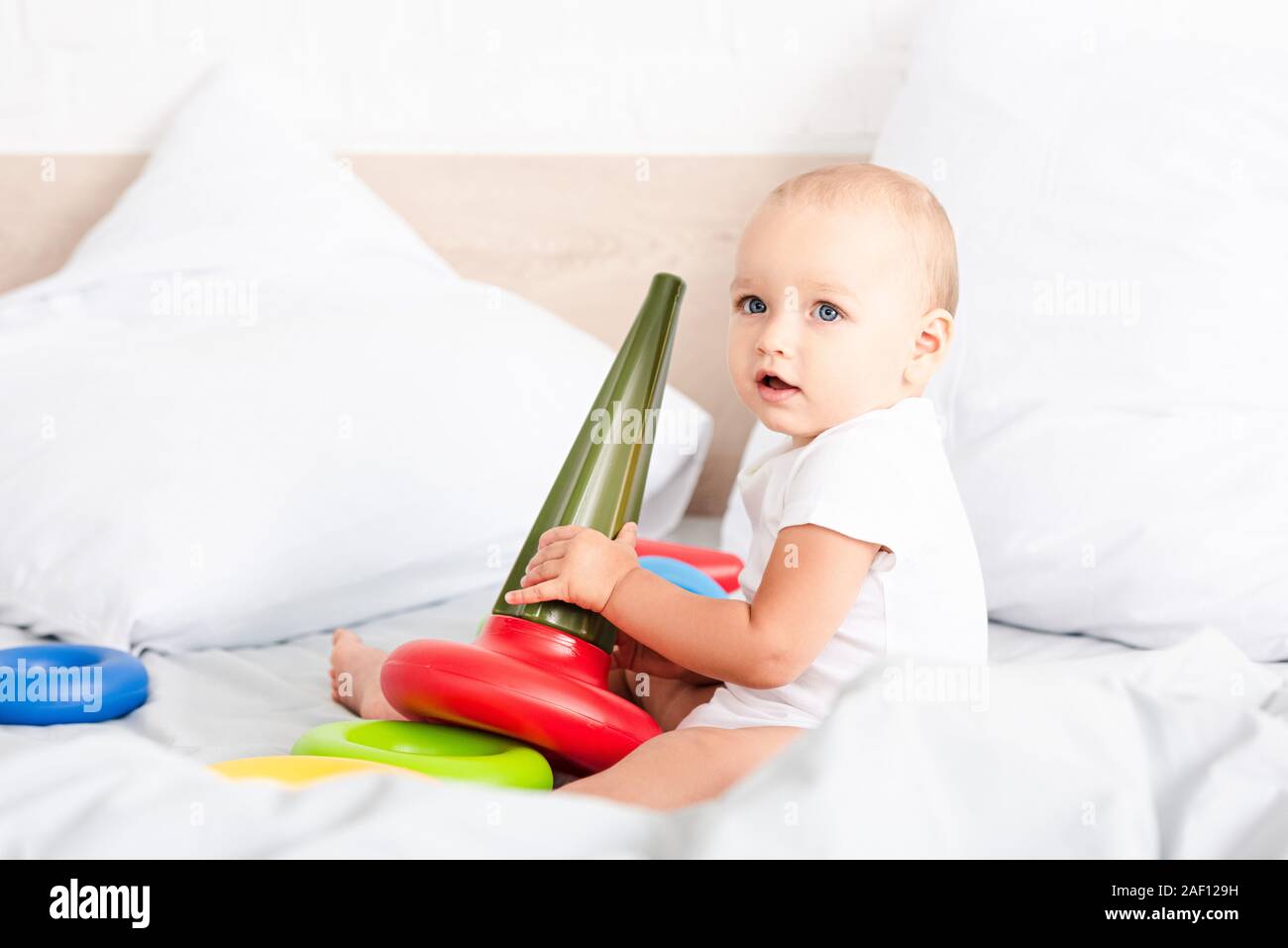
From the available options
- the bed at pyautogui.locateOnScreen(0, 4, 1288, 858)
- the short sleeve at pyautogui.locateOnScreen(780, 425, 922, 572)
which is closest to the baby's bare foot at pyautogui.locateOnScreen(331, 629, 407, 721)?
the bed at pyautogui.locateOnScreen(0, 4, 1288, 858)

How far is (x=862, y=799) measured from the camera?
0.45 metres

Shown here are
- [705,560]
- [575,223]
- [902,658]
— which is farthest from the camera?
[575,223]

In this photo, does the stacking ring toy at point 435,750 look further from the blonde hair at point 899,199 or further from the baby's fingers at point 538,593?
the blonde hair at point 899,199

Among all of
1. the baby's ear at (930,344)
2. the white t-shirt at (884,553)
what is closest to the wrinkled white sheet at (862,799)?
the white t-shirt at (884,553)

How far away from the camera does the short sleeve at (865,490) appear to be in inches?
30.6

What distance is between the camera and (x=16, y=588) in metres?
1.06

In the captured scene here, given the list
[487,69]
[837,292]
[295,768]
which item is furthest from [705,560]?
[487,69]

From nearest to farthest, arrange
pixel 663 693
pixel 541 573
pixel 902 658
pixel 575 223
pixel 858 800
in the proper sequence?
pixel 858 800, pixel 902 658, pixel 541 573, pixel 663 693, pixel 575 223

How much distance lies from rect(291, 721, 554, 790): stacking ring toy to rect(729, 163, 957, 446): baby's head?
28 cm

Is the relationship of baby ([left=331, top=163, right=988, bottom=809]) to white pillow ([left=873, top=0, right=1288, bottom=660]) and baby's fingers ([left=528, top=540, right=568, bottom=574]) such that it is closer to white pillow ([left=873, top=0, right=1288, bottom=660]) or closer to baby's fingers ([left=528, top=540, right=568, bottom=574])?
baby's fingers ([left=528, top=540, right=568, bottom=574])

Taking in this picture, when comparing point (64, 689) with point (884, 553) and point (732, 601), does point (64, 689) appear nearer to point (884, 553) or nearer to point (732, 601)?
point (732, 601)

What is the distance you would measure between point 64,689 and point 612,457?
43 cm

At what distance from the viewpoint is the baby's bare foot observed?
910mm

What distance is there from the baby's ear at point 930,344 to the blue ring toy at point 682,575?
0.24 m
